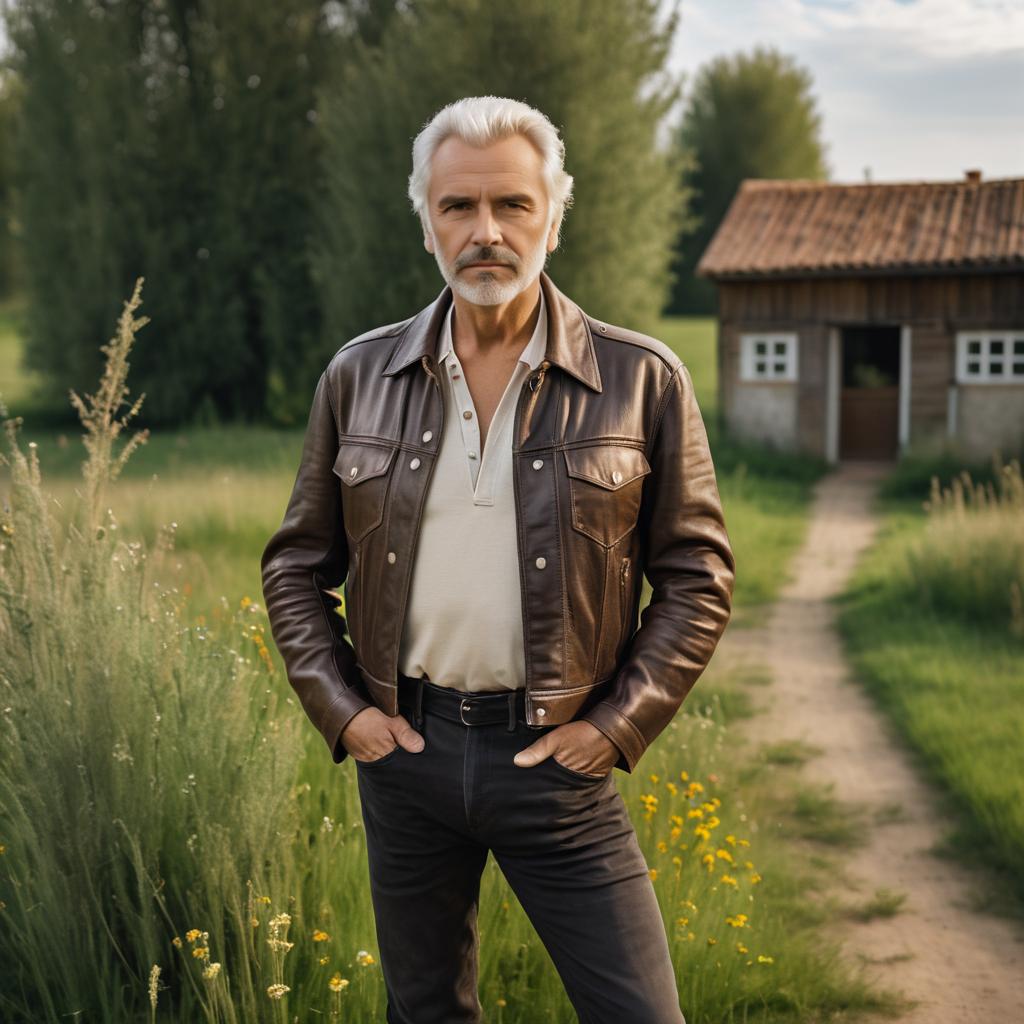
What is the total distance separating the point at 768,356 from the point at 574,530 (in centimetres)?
1647

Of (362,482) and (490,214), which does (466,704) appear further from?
(490,214)

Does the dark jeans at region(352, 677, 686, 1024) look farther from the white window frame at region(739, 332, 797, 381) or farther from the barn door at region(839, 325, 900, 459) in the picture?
the barn door at region(839, 325, 900, 459)

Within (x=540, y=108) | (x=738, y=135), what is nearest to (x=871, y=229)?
(x=540, y=108)

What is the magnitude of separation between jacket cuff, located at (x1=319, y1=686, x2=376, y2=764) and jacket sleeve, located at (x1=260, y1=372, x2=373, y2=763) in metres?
0.03

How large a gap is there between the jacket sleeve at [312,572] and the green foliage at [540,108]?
595 inches

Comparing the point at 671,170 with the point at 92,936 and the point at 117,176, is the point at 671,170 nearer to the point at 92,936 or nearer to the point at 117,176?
the point at 117,176

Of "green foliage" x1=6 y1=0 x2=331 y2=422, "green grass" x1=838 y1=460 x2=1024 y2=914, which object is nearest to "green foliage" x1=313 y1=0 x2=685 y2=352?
"green foliage" x1=6 y1=0 x2=331 y2=422

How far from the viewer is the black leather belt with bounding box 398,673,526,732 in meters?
2.40

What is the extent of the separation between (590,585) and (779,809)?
3.63 metres

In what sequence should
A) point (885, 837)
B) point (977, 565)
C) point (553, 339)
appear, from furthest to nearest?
point (977, 565) < point (885, 837) < point (553, 339)

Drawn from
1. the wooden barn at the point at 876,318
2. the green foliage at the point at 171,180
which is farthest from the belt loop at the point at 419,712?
the green foliage at the point at 171,180

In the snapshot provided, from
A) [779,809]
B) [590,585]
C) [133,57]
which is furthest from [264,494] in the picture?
[133,57]

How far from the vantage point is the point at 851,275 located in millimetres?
17453

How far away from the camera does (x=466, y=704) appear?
2.41 metres
